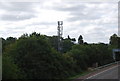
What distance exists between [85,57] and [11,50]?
90.3 feet

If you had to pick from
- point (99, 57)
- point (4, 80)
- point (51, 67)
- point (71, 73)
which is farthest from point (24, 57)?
point (99, 57)

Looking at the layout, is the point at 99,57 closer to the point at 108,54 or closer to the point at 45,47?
the point at 108,54

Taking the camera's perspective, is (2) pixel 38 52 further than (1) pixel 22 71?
Yes

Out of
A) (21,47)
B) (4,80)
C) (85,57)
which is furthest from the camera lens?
(85,57)

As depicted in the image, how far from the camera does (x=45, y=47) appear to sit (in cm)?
3488

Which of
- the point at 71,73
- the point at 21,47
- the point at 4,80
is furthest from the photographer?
the point at 71,73

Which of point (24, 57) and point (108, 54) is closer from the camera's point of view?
point (24, 57)

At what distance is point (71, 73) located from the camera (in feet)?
153

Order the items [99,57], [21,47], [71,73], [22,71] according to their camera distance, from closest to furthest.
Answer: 1. [22,71]
2. [21,47]
3. [71,73]
4. [99,57]

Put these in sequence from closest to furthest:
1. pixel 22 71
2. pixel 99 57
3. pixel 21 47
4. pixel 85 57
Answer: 1. pixel 22 71
2. pixel 21 47
3. pixel 85 57
4. pixel 99 57

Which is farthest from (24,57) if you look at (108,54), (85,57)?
(108,54)

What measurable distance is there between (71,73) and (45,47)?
12.8m

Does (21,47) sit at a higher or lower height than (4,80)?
higher

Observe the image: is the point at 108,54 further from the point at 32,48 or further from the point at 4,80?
the point at 4,80
